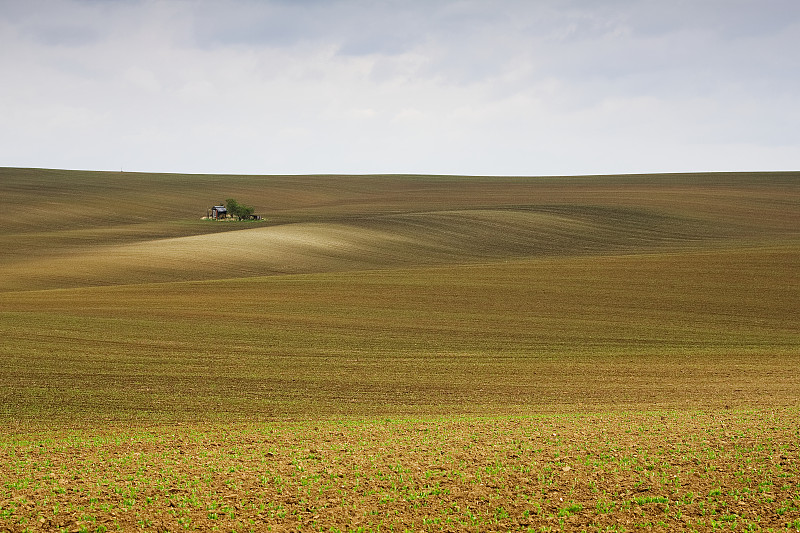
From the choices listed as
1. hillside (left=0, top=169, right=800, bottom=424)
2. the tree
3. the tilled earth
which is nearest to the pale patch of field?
hillside (left=0, top=169, right=800, bottom=424)

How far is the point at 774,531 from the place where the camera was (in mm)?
10406

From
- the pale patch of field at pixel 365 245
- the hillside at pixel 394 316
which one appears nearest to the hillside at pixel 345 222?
the pale patch of field at pixel 365 245

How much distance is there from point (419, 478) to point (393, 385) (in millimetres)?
9692

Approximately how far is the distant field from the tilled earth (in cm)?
5

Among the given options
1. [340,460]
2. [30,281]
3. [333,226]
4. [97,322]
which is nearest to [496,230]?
[333,226]

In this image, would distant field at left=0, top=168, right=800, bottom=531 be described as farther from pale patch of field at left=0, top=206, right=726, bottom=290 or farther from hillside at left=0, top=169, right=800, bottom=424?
pale patch of field at left=0, top=206, right=726, bottom=290

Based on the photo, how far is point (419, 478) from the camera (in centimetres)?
1252

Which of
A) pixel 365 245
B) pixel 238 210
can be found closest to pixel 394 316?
pixel 365 245

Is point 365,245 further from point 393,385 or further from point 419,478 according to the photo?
point 419,478

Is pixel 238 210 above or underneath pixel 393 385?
above

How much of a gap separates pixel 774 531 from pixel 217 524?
749 cm

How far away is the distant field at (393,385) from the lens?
11531mm

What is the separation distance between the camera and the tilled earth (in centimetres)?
1091

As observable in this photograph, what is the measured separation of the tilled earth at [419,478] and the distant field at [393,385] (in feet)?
0.18
